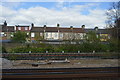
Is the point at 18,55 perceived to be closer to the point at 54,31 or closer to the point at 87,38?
the point at 87,38

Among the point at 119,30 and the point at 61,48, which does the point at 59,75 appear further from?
the point at 61,48

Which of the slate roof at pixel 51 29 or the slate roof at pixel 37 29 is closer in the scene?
the slate roof at pixel 37 29

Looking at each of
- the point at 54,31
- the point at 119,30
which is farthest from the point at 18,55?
the point at 54,31

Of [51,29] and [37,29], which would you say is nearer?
[37,29]

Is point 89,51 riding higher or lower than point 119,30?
lower

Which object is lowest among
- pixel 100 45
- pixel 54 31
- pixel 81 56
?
pixel 81 56

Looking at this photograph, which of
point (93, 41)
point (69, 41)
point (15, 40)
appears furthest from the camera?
point (15, 40)

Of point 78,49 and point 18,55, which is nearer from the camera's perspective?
point 18,55

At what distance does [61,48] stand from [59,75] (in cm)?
1329

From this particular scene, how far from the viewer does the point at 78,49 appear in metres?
18.1

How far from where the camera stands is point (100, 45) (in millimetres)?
17719

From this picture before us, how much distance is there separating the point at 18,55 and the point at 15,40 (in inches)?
371

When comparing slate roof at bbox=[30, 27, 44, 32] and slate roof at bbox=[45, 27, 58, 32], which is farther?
slate roof at bbox=[45, 27, 58, 32]

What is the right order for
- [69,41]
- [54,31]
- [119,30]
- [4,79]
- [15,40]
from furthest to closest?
[54,31] < [15,40] < [69,41] < [119,30] < [4,79]
